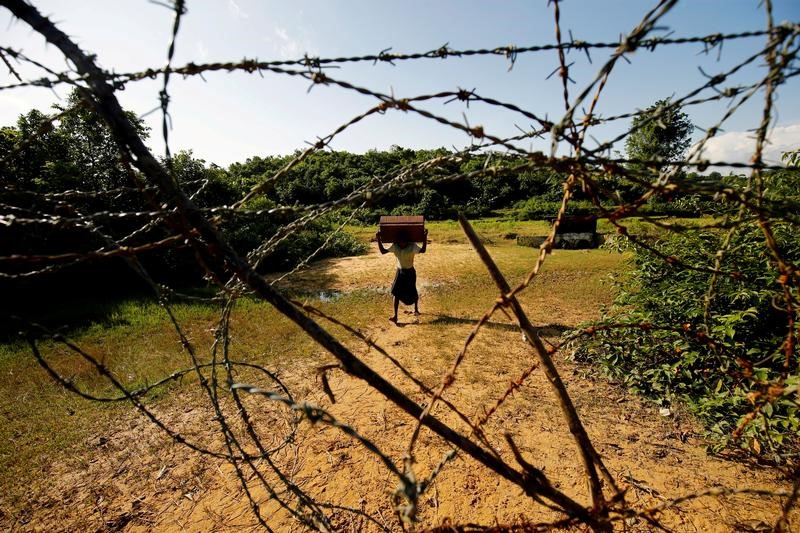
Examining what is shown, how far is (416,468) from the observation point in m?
3.35

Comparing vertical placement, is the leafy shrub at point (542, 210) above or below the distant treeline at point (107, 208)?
below

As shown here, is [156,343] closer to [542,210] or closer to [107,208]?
[107,208]

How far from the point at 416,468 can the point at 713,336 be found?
2870 mm

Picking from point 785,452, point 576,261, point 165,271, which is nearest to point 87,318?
point 165,271

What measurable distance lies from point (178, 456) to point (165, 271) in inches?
350

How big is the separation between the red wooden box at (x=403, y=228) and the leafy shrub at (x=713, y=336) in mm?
2849

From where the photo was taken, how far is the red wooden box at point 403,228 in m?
6.29

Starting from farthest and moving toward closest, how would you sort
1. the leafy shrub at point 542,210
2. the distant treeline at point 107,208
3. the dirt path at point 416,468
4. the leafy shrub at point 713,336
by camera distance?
the leafy shrub at point 542,210 → the leafy shrub at point 713,336 → the dirt path at point 416,468 → the distant treeline at point 107,208

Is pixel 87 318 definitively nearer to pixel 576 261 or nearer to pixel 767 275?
pixel 767 275

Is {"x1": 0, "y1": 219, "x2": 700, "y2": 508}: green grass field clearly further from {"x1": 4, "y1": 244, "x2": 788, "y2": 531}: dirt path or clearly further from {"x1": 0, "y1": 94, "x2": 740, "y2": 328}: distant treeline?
{"x1": 0, "y1": 94, "x2": 740, "y2": 328}: distant treeline

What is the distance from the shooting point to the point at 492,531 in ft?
3.47

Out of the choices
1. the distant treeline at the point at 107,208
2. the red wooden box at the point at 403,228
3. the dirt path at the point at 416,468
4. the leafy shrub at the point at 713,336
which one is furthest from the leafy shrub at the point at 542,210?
the dirt path at the point at 416,468

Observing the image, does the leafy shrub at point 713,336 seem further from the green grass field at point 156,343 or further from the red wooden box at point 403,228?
the red wooden box at point 403,228

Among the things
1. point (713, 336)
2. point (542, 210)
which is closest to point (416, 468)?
point (713, 336)
